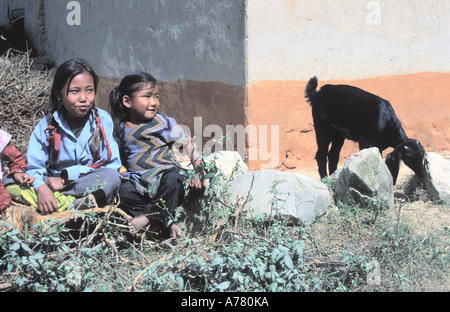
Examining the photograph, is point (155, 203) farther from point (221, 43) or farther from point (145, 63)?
point (145, 63)

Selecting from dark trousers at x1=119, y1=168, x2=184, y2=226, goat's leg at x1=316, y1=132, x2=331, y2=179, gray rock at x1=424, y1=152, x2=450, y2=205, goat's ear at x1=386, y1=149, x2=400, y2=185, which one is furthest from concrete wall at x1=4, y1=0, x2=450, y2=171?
dark trousers at x1=119, y1=168, x2=184, y2=226

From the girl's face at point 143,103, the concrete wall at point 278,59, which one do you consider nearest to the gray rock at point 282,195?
the girl's face at point 143,103

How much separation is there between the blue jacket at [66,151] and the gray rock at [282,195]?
3.25ft

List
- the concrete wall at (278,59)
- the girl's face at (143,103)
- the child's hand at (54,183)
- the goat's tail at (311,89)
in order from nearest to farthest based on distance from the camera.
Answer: the child's hand at (54,183)
the girl's face at (143,103)
the concrete wall at (278,59)
the goat's tail at (311,89)

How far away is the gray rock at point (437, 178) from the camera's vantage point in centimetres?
441

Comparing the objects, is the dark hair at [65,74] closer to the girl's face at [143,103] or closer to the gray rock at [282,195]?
the girl's face at [143,103]

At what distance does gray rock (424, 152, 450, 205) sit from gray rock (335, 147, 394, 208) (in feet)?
1.99

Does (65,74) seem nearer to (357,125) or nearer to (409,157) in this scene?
(357,125)

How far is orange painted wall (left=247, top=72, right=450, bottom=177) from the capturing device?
524 centimetres

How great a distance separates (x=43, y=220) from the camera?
10.4 feet

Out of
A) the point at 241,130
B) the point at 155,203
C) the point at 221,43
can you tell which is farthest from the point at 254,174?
the point at 221,43

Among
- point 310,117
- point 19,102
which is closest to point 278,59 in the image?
point 310,117

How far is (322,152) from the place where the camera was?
17.8 ft

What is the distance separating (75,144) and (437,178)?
3.14m
